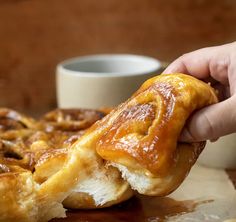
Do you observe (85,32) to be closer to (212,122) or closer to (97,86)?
(97,86)

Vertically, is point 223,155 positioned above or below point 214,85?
below

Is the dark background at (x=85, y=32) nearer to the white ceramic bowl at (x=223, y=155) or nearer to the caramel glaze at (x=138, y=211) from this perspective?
the white ceramic bowl at (x=223, y=155)

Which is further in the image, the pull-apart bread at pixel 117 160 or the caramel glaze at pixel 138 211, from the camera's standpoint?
the caramel glaze at pixel 138 211

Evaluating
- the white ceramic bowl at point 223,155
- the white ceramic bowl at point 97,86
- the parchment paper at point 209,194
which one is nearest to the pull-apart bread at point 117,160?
the parchment paper at point 209,194

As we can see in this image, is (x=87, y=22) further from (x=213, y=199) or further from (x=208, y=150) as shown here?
(x=213, y=199)

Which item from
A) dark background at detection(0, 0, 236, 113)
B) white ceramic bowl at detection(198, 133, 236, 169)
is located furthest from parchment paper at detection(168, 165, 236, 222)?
dark background at detection(0, 0, 236, 113)

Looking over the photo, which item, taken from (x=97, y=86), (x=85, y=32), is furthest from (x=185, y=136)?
(x=85, y=32)

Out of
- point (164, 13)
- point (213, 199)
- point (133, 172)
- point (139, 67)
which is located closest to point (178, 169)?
point (133, 172)
